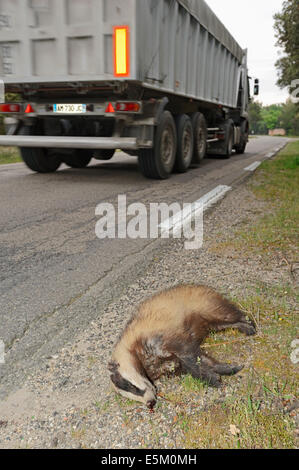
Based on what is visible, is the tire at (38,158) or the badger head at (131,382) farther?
the tire at (38,158)

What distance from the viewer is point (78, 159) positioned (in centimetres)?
983

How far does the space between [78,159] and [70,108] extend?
2.48 m

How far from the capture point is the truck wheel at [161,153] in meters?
7.89

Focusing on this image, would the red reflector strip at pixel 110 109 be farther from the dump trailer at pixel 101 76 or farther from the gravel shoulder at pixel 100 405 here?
the gravel shoulder at pixel 100 405

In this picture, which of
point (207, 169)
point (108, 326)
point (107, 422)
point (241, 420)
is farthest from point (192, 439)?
point (207, 169)

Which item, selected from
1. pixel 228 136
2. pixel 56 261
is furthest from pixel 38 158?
pixel 228 136

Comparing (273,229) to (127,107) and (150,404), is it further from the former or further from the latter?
(127,107)

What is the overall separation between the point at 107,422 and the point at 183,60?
8340mm

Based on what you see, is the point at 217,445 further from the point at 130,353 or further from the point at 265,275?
the point at 265,275

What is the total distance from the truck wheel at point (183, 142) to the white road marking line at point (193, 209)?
1.93 meters

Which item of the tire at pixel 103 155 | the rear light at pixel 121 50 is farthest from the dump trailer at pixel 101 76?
the tire at pixel 103 155

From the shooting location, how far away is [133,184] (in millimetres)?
7543

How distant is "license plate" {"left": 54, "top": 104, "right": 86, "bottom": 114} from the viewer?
7.30 meters

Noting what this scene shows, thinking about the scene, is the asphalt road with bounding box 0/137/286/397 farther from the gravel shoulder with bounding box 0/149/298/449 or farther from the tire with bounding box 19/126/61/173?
the tire with bounding box 19/126/61/173
